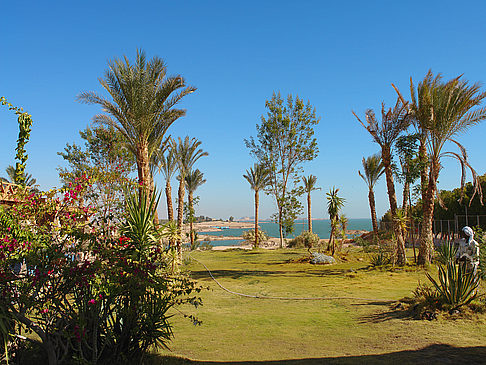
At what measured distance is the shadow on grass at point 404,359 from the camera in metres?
5.43

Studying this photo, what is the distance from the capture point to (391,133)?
1752cm

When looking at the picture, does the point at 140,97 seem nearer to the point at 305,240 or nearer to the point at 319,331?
the point at 319,331

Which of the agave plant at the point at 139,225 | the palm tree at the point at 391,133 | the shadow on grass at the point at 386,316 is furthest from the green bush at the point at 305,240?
the agave plant at the point at 139,225

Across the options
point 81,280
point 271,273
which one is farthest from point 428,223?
point 81,280

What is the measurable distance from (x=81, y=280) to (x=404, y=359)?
16.4 ft

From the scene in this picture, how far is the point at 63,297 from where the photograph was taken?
16.7ft

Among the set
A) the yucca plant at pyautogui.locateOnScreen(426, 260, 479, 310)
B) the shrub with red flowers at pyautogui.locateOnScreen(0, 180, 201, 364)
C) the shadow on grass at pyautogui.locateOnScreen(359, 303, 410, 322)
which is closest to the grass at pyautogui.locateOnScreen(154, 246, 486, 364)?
the shadow on grass at pyautogui.locateOnScreen(359, 303, 410, 322)

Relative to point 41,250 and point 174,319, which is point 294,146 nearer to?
point 174,319

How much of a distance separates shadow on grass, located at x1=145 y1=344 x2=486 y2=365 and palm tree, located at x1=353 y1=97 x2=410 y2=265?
452 inches

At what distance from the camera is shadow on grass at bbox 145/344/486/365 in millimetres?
5426

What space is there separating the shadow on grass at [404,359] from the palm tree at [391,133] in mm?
11491

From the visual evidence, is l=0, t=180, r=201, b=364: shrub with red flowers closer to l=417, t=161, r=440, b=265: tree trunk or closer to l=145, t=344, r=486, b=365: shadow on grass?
l=145, t=344, r=486, b=365: shadow on grass

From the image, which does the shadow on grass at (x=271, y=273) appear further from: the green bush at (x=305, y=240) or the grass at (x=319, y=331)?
the green bush at (x=305, y=240)

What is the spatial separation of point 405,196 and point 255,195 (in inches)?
756
